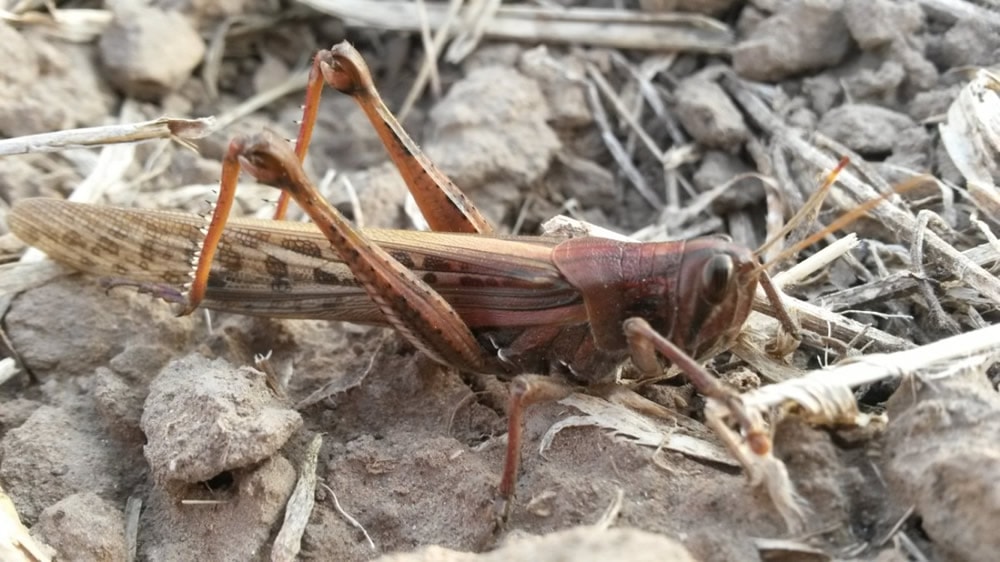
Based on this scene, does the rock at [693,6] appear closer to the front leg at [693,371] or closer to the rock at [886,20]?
the rock at [886,20]

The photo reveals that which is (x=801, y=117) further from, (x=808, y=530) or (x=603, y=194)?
(x=808, y=530)

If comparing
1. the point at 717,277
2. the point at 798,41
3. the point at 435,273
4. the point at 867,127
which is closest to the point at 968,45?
the point at 867,127

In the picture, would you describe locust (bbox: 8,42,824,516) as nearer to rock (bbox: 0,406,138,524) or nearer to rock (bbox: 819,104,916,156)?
rock (bbox: 0,406,138,524)

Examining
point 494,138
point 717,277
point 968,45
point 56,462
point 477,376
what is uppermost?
point 968,45

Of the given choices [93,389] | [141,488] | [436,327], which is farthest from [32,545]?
[436,327]

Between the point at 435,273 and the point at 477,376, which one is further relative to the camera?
the point at 477,376

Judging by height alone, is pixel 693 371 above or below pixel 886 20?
below

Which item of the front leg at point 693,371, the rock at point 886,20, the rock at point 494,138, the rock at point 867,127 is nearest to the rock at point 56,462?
the front leg at point 693,371

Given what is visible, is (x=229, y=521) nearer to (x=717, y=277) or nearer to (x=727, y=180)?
(x=717, y=277)
